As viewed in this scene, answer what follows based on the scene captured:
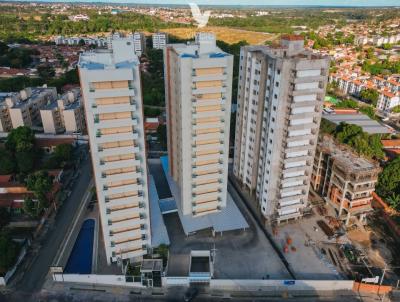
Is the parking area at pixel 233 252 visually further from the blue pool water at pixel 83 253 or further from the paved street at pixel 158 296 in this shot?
Answer: the blue pool water at pixel 83 253

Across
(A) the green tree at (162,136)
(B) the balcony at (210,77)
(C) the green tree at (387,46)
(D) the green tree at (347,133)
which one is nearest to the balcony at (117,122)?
(B) the balcony at (210,77)

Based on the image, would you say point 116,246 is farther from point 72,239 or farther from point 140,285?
point 72,239

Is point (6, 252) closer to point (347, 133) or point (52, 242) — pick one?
point (52, 242)

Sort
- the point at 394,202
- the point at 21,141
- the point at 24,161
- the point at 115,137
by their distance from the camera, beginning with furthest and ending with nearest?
the point at 21,141
the point at 24,161
the point at 394,202
the point at 115,137

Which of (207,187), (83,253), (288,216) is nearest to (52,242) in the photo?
(83,253)

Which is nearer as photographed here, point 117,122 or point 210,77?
point 117,122

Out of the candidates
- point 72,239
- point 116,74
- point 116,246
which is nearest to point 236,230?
point 116,246
